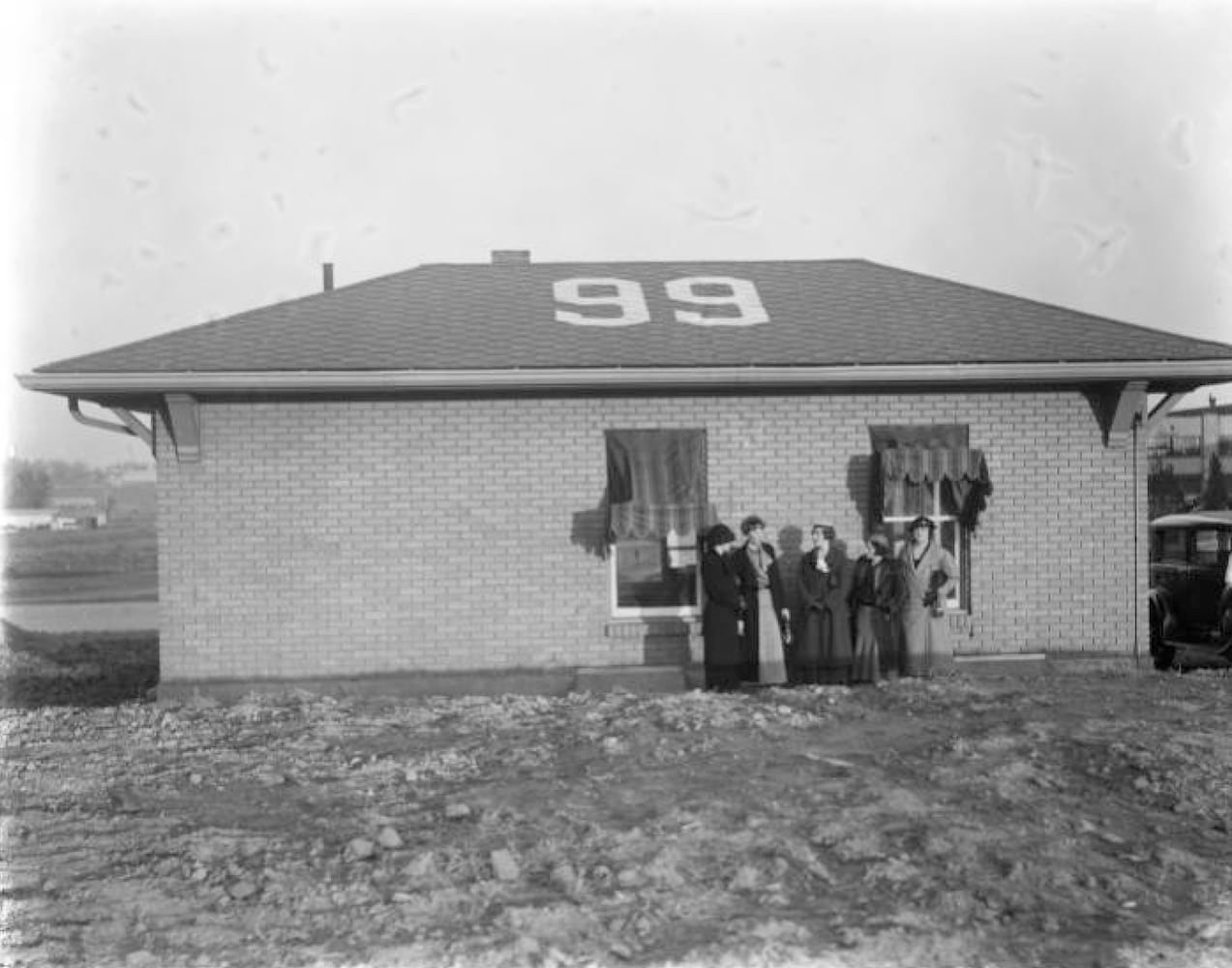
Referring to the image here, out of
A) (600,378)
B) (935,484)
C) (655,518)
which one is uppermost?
(600,378)

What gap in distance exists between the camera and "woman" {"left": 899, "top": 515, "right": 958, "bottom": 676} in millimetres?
A: 10328

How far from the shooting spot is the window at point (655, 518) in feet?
34.9

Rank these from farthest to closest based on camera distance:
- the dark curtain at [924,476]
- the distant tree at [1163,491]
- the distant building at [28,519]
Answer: the distant building at [28,519]
the distant tree at [1163,491]
the dark curtain at [924,476]

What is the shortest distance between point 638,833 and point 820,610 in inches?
177

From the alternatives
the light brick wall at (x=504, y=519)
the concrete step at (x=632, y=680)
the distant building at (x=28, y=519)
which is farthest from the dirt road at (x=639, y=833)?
the distant building at (x=28, y=519)

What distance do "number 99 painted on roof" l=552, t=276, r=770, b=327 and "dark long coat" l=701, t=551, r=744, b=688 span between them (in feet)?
9.14

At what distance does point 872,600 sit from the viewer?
33.9 ft

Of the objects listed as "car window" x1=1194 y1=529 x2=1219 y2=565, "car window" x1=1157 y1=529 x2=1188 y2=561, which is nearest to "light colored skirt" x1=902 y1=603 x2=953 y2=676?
"car window" x1=1194 y1=529 x2=1219 y2=565

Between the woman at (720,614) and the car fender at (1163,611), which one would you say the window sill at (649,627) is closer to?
the woman at (720,614)

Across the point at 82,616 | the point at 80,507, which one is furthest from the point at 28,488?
the point at 82,616

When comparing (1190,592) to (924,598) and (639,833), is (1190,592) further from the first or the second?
(639,833)

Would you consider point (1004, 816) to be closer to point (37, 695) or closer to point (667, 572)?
point (667, 572)

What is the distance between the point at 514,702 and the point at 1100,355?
6.03m

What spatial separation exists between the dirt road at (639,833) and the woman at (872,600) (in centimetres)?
50
